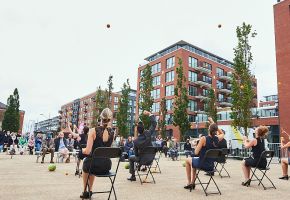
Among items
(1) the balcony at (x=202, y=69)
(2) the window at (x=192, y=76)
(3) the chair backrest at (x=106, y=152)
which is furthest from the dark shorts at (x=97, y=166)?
(1) the balcony at (x=202, y=69)

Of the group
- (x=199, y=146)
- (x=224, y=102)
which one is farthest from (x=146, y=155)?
(x=224, y=102)

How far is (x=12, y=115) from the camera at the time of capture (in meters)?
63.4

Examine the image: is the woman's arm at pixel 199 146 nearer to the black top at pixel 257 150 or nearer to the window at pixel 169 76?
the black top at pixel 257 150

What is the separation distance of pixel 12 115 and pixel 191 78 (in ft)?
137

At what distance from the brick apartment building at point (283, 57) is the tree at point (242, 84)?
8.70 metres

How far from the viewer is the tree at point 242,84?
22.2 meters

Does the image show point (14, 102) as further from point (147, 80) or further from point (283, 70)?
point (283, 70)

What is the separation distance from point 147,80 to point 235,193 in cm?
3403

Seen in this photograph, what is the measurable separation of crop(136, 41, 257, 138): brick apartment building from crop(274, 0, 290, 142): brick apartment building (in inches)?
872

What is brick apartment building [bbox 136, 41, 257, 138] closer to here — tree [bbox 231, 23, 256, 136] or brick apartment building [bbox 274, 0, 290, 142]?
brick apartment building [bbox 274, 0, 290, 142]

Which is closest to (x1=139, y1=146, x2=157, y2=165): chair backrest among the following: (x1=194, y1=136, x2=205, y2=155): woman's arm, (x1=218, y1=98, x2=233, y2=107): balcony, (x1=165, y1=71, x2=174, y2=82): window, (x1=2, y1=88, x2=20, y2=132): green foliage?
(x1=194, y1=136, x2=205, y2=155): woman's arm

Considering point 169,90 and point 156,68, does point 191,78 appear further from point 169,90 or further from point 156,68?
point 156,68

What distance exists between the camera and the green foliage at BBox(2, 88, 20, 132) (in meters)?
62.7

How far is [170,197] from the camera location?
6.22m
